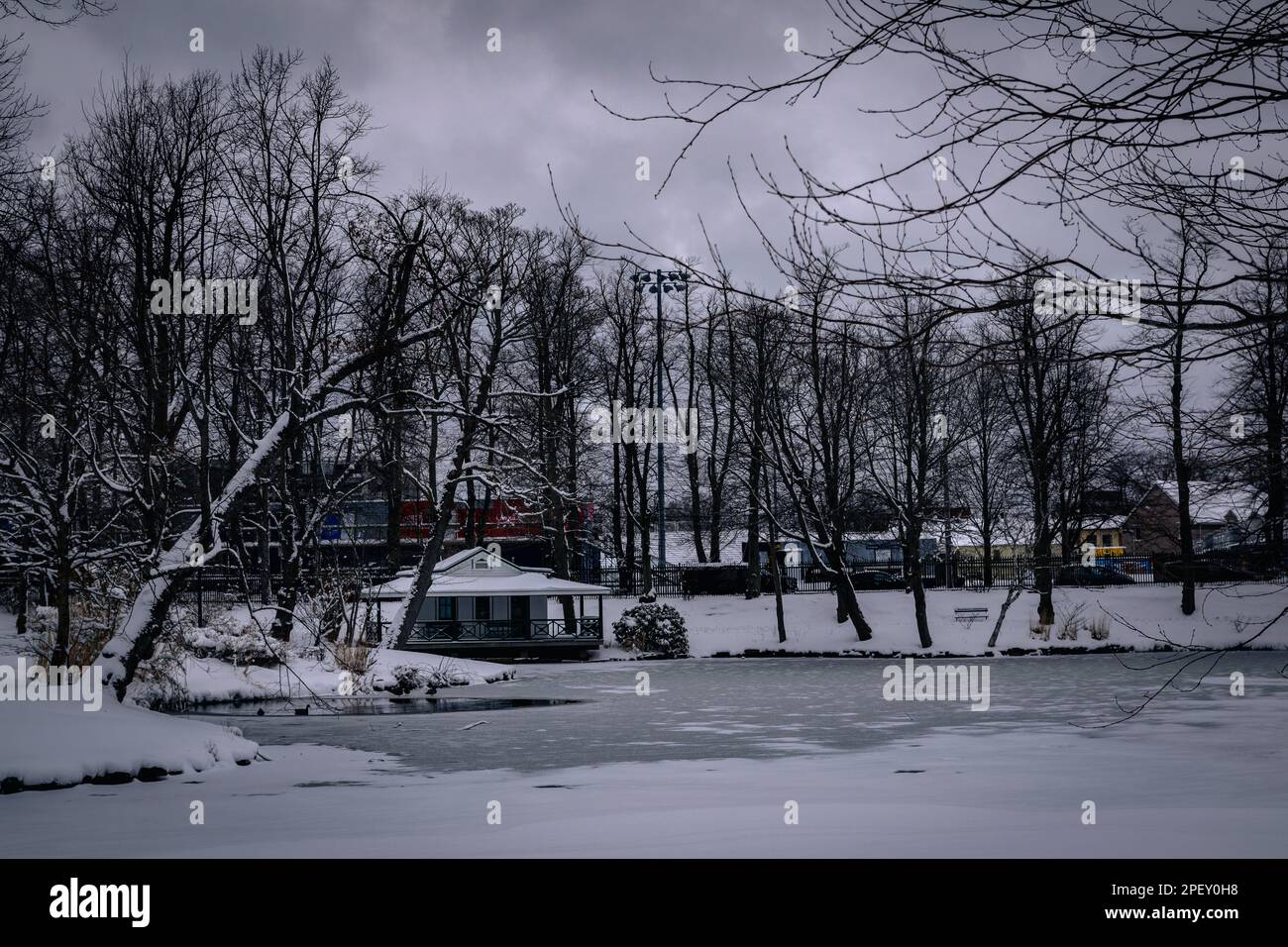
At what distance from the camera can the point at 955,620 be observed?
42.4m

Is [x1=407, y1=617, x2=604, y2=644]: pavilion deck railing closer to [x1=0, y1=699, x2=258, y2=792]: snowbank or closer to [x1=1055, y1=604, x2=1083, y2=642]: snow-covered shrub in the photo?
[x1=1055, y1=604, x2=1083, y2=642]: snow-covered shrub

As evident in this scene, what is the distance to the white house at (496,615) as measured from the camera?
129 ft

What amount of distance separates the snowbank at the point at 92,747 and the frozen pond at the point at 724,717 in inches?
97.7

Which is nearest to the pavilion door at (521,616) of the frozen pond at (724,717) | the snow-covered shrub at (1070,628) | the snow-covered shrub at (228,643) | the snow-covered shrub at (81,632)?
the frozen pond at (724,717)

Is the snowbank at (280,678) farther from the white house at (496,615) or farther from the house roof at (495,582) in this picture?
the house roof at (495,582)

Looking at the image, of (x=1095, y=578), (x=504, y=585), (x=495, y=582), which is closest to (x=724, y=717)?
(x=504, y=585)

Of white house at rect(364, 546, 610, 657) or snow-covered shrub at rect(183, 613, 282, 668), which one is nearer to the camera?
snow-covered shrub at rect(183, 613, 282, 668)

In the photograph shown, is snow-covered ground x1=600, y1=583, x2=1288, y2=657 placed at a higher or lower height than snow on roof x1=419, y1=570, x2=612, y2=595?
lower

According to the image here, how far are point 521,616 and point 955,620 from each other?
15.8 metres

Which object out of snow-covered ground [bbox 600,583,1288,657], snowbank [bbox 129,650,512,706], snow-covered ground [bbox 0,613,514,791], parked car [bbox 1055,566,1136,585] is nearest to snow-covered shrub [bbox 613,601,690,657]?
snow-covered ground [bbox 600,583,1288,657]

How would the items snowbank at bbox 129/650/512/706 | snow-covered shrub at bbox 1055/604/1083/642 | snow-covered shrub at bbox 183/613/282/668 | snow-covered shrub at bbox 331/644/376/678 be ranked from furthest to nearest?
snow-covered shrub at bbox 1055/604/1083/642 < snow-covered shrub at bbox 331/644/376/678 < snow-covered shrub at bbox 183/613/282/668 < snowbank at bbox 129/650/512/706

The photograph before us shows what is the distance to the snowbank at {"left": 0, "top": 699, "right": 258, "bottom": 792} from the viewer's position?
10625mm

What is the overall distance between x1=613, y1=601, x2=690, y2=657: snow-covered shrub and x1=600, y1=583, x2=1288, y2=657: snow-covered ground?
69 cm

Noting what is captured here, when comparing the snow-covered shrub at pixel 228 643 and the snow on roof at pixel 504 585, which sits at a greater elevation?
the snow on roof at pixel 504 585
